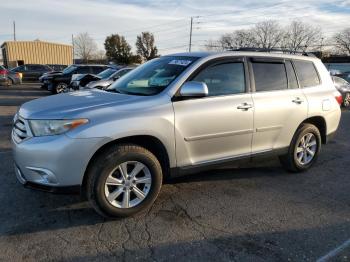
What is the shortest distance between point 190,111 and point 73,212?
1.75m

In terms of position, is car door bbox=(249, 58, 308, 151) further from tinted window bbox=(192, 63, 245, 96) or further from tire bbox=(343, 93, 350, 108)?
tire bbox=(343, 93, 350, 108)

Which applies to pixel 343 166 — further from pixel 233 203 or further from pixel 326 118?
pixel 233 203

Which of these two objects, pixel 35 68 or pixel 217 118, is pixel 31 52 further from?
pixel 217 118

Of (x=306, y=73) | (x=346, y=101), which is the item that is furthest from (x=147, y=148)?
(x=346, y=101)

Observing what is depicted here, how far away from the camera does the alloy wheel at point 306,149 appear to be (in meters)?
5.22

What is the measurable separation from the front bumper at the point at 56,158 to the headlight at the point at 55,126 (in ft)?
0.18

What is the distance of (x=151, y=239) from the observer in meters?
3.27

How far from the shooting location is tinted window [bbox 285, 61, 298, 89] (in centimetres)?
496

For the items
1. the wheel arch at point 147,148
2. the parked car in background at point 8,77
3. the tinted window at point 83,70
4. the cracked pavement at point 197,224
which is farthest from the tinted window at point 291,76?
the parked car in background at point 8,77

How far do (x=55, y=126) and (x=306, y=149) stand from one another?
387cm

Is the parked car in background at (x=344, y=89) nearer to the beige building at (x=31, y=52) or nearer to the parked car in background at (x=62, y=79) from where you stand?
the parked car in background at (x=62, y=79)

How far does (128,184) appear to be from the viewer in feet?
11.9

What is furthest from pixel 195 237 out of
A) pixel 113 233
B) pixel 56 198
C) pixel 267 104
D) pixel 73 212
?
pixel 267 104

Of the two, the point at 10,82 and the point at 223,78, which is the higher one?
the point at 223,78
